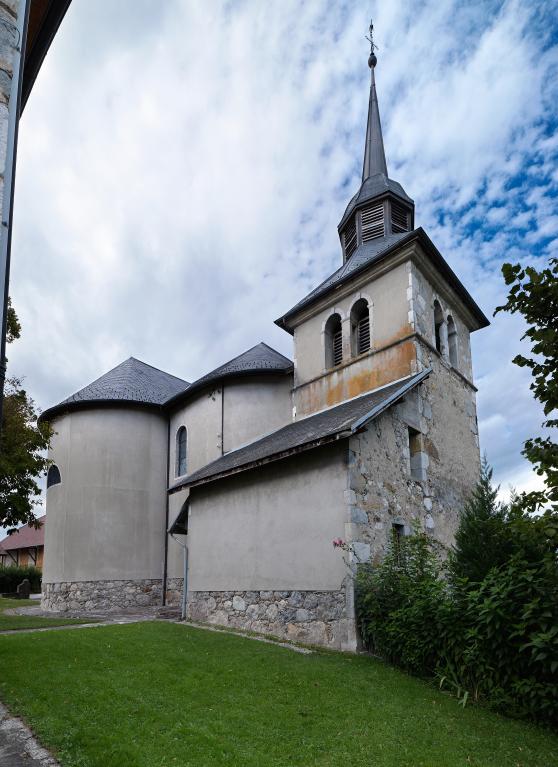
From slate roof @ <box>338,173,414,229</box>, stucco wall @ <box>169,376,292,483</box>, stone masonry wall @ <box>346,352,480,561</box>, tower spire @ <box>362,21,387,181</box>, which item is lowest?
stone masonry wall @ <box>346,352,480,561</box>

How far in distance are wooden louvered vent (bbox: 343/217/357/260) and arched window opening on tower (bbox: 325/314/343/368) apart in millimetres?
3567

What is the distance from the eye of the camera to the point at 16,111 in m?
2.62

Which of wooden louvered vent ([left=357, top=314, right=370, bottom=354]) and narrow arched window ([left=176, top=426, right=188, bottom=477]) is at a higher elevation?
wooden louvered vent ([left=357, top=314, right=370, bottom=354])

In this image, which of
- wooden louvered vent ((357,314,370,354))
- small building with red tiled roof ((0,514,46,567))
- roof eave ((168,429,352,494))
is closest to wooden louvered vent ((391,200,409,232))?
wooden louvered vent ((357,314,370,354))

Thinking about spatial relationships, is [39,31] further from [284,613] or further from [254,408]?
[254,408]

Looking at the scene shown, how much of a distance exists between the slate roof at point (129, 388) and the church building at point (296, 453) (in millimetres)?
96

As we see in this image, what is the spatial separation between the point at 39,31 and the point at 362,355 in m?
11.2

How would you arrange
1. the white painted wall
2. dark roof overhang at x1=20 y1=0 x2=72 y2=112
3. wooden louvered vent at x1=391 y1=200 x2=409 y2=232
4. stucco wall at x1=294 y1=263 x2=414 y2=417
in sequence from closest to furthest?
1. dark roof overhang at x1=20 y1=0 x2=72 y2=112
2. stucco wall at x1=294 y1=263 x2=414 y2=417
3. the white painted wall
4. wooden louvered vent at x1=391 y1=200 x2=409 y2=232

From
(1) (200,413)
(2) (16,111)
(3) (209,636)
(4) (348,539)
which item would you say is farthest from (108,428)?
(2) (16,111)

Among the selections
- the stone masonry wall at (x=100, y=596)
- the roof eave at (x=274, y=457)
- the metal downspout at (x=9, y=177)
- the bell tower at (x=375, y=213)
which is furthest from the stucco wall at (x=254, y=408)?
the metal downspout at (x=9, y=177)

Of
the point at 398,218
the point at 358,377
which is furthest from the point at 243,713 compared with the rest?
the point at 398,218

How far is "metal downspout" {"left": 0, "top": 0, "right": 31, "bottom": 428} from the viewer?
239 centimetres

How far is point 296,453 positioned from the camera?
10445 millimetres

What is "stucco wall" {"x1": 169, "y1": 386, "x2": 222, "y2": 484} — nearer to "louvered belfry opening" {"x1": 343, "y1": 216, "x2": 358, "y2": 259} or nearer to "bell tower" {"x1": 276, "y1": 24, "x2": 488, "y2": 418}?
"bell tower" {"x1": 276, "y1": 24, "x2": 488, "y2": 418}
